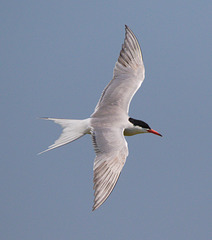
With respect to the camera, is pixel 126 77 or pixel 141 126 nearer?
pixel 141 126

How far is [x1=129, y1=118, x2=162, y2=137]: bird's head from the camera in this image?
747 cm

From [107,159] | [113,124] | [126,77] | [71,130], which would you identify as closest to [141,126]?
[113,124]

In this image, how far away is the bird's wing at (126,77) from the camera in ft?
25.4

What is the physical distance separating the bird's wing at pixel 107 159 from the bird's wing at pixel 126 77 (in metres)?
0.93

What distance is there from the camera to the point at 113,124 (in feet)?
23.2

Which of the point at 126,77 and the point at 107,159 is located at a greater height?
the point at 126,77

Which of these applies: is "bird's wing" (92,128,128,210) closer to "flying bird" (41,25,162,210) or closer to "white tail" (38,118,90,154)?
"flying bird" (41,25,162,210)

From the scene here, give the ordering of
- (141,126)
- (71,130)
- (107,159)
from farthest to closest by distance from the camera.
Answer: (141,126), (71,130), (107,159)

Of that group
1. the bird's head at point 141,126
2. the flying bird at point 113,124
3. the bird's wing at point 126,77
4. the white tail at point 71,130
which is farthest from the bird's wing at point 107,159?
the bird's wing at point 126,77

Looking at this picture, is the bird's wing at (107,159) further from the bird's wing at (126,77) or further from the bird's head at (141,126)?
the bird's wing at (126,77)

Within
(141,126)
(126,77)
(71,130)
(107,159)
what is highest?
(126,77)

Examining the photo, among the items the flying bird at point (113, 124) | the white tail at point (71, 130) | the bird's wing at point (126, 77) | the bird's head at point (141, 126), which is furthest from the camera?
the bird's wing at point (126, 77)

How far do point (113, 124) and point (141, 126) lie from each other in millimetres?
723

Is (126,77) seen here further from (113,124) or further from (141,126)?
(113,124)
